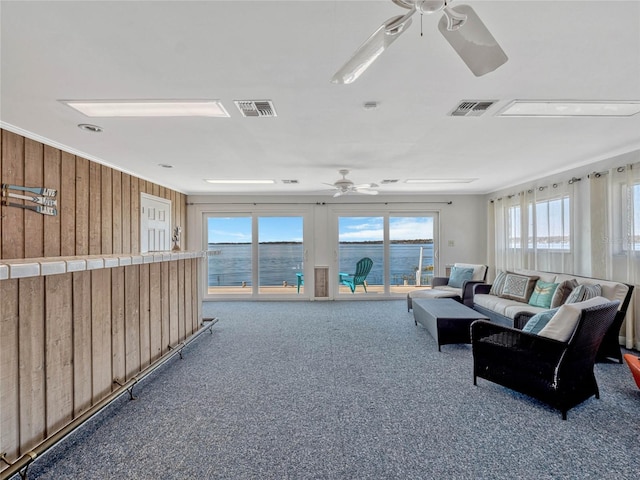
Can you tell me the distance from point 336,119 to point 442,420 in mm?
2534

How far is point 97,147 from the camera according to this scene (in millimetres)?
3205

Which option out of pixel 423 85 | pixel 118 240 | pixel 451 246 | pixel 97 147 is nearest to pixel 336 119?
pixel 423 85

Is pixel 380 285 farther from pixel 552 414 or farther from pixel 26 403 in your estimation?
pixel 26 403

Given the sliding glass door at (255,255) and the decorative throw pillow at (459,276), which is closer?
the decorative throw pillow at (459,276)

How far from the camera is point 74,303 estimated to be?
6.50 feet

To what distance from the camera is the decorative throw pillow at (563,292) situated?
344 centimetres

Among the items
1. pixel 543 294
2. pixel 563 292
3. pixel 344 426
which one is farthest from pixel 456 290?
pixel 344 426

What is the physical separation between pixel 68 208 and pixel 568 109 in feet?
16.7

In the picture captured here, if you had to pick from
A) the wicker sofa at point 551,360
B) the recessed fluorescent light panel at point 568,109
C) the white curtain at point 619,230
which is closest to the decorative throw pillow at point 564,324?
the wicker sofa at point 551,360

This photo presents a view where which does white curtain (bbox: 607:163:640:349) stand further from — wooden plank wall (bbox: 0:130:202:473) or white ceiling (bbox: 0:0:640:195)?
wooden plank wall (bbox: 0:130:202:473)

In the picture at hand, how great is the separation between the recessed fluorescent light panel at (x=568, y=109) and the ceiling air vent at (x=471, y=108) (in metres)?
0.17

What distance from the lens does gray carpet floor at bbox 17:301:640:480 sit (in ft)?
5.48

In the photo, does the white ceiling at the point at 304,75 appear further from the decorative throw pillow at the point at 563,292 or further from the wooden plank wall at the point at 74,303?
the decorative throw pillow at the point at 563,292

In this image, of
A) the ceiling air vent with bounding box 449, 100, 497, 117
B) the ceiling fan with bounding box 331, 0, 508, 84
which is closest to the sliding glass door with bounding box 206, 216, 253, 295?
the ceiling air vent with bounding box 449, 100, 497, 117
